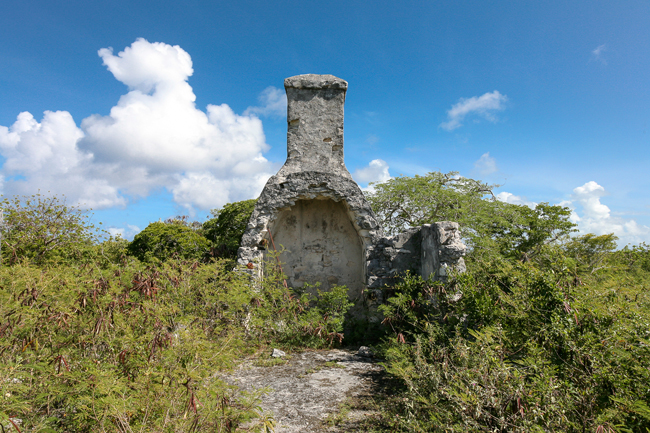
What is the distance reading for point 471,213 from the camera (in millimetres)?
10406

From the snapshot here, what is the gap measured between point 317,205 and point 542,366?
6347mm

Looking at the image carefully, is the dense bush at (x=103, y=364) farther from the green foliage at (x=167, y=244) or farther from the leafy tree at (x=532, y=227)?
the leafy tree at (x=532, y=227)

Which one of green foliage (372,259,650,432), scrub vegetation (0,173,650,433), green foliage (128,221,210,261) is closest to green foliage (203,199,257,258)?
green foliage (128,221,210,261)

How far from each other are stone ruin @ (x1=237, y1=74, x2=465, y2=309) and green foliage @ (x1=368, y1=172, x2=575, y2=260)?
325 centimetres

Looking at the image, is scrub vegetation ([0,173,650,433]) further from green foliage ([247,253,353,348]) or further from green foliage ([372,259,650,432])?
green foliage ([247,253,353,348])

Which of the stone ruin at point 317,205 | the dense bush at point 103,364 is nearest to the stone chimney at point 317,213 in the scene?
the stone ruin at point 317,205

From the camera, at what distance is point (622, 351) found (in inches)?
113

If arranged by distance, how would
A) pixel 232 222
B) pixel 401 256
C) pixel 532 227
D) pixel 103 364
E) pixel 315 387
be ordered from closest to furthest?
pixel 103 364 → pixel 315 387 → pixel 401 256 → pixel 232 222 → pixel 532 227

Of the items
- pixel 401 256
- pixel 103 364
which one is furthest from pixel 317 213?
pixel 103 364

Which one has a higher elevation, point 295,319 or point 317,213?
point 317,213

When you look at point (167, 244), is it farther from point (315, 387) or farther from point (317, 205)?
point (315, 387)

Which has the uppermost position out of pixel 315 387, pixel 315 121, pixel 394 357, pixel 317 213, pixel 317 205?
pixel 315 121

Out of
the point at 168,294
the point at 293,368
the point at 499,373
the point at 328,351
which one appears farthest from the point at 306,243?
the point at 499,373

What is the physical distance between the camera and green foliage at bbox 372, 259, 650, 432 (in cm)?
261
